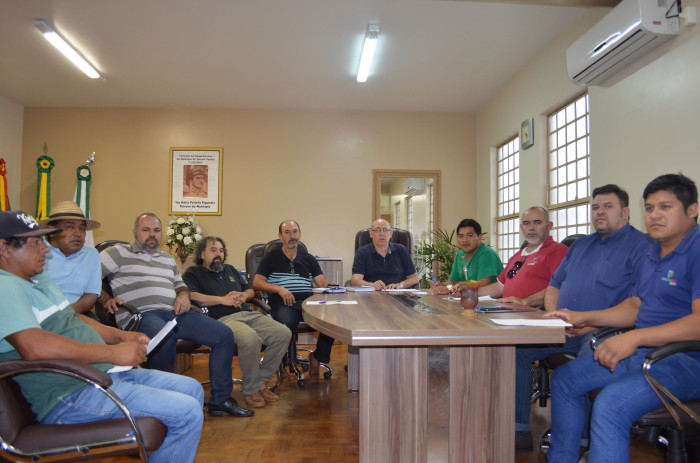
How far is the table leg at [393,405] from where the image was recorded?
5.77 feet

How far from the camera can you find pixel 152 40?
457 centimetres

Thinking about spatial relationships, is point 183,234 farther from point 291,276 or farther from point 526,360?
point 526,360

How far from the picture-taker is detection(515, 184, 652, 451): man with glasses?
216cm

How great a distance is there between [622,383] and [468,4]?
10.7ft

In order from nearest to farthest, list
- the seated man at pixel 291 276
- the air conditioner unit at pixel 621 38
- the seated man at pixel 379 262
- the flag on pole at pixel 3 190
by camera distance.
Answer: the air conditioner unit at pixel 621 38, the seated man at pixel 291 276, the seated man at pixel 379 262, the flag on pole at pixel 3 190

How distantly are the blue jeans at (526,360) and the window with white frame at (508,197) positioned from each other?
3.50 metres

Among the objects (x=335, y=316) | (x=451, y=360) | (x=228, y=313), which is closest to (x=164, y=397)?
(x=335, y=316)

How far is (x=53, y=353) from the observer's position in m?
1.39

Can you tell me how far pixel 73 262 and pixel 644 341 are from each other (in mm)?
2625

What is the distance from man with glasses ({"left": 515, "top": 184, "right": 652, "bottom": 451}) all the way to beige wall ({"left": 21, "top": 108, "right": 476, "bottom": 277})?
4455 millimetres

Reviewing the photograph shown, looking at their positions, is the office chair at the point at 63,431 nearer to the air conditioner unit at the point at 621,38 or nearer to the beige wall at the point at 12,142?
the air conditioner unit at the point at 621,38

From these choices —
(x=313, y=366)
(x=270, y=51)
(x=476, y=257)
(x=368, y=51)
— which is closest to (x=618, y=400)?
(x=476, y=257)

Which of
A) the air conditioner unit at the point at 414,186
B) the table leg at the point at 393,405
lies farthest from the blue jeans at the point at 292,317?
the air conditioner unit at the point at 414,186

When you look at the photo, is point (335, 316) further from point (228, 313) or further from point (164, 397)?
point (228, 313)
